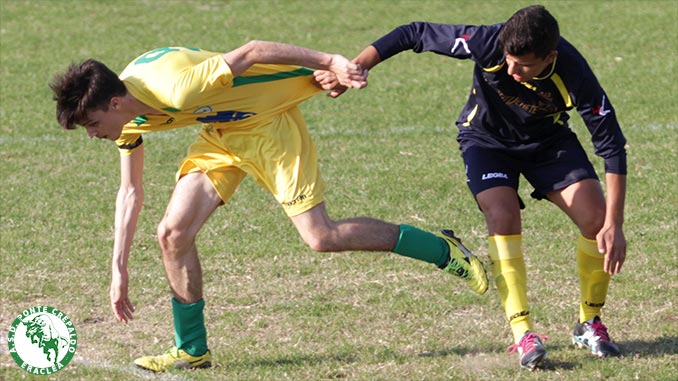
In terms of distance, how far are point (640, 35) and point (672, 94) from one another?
7.56 ft

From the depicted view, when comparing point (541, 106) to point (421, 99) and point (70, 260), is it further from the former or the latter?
point (421, 99)

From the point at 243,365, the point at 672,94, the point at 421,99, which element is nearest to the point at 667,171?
the point at 672,94

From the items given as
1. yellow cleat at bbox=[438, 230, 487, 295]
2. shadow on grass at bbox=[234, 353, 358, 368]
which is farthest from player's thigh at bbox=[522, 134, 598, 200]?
shadow on grass at bbox=[234, 353, 358, 368]

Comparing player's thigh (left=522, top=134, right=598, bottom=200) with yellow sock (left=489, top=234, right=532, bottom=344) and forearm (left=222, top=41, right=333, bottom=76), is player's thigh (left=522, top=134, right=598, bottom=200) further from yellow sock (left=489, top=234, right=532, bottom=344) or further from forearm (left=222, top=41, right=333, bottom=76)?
forearm (left=222, top=41, right=333, bottom=76)

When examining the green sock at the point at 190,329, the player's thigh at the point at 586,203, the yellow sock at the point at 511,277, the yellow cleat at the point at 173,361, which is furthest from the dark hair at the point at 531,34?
the yellow cleat at the point at 173,361

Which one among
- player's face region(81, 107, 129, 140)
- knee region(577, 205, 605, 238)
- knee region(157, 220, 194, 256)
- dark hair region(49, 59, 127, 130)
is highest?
dark hair region(49, 59, 127, 130)

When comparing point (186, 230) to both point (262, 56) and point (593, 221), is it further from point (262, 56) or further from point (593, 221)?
point (593, 221)

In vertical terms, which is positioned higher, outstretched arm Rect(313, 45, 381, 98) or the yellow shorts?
outstretched arm Rect(313, 45, 381, 98)

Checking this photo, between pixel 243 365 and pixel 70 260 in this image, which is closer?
pixel 243 365

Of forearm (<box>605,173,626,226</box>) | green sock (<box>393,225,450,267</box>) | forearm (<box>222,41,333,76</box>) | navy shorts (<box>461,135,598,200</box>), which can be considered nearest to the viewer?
forearm (<box>605,173,626,226</box>)

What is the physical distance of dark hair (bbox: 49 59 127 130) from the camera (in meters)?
5.61

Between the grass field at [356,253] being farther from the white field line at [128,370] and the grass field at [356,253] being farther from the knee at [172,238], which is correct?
the knee at [172,238]

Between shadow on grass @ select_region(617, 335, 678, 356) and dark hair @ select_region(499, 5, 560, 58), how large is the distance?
1826mm

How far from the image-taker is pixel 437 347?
21.0 ft
